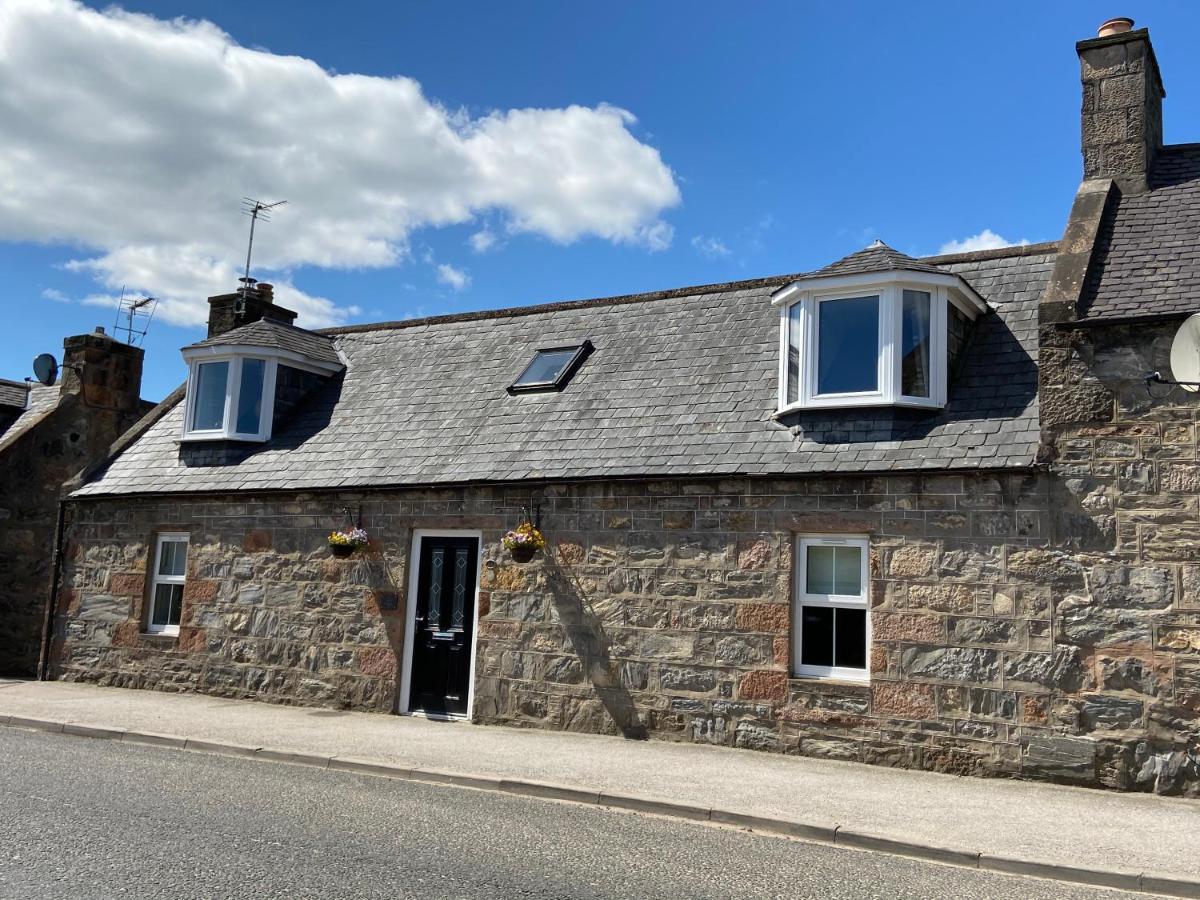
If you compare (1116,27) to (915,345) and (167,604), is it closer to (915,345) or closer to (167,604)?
(915,345)

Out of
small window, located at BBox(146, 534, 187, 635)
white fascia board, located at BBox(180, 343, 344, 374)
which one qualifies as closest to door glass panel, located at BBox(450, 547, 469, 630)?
small window, located at BBox(146, 534, 187, 635)

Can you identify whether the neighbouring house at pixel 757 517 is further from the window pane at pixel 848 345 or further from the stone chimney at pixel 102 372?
the stone chimney at pixel 102 372

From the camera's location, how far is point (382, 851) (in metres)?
6.41

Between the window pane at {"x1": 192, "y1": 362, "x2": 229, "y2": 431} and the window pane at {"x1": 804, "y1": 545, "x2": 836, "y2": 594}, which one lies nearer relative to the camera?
the window pane at {"x1": 804, "y1": 545, "x2": 836, "y2": 594}

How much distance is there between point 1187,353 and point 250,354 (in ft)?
39.8

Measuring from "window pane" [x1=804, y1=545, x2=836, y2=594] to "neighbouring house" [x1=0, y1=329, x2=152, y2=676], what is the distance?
1153 centimetres

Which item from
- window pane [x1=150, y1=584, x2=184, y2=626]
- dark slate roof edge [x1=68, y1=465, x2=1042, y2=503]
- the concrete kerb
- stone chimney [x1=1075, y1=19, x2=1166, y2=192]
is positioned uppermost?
stone chimney [x1=1075, y1=19, x2=1166, y2=192]

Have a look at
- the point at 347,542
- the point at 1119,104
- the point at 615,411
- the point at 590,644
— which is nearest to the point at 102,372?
the point at 347,542

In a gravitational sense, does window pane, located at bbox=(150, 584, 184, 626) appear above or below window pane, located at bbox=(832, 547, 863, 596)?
below

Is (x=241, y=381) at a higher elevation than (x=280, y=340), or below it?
below

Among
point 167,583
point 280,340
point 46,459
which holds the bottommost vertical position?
point 167,583

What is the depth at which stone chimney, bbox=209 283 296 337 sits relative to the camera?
18062mm

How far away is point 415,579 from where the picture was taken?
1287 centimetres

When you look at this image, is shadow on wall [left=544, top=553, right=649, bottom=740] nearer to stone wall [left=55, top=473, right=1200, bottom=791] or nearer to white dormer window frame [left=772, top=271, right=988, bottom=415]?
stone wall [left=55, top=473, right=1200, bottom=791]
